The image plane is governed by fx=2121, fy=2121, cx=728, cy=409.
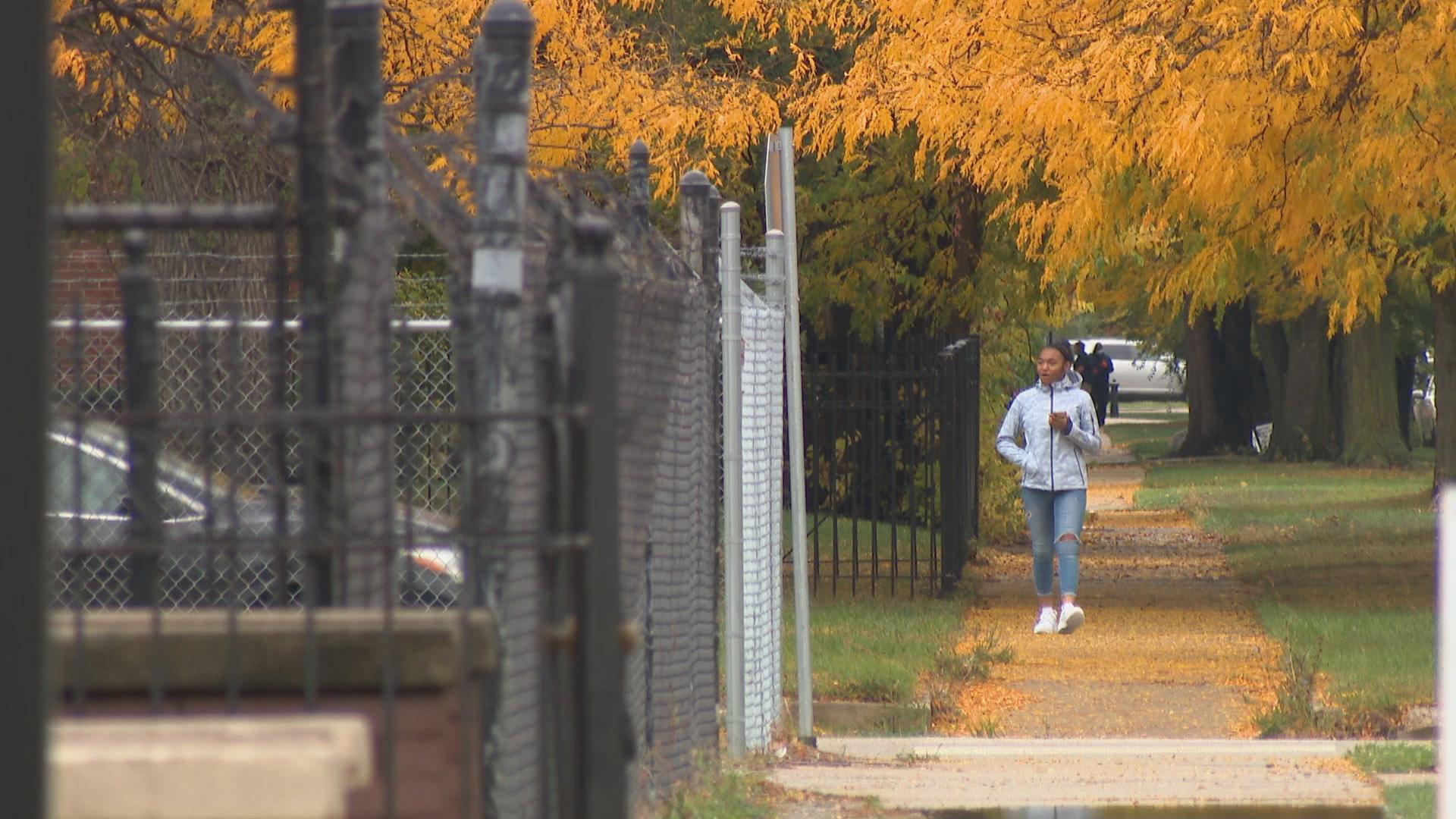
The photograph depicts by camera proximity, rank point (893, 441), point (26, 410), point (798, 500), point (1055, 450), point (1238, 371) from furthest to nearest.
Answer: point (1238, 371)
point (893, 441)
point (1055, 450)
point (798, 500)
point (26, 410)

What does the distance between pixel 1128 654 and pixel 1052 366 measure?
1913 mm

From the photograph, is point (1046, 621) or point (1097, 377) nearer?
point (1046, 621)

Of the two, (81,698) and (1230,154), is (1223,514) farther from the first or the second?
(81,698)

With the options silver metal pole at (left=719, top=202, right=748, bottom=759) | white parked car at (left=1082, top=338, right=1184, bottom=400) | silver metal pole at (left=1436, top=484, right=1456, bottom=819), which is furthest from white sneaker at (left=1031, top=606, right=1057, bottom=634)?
white parked car at (left=1082, top=338, right=1184, bottom=400)

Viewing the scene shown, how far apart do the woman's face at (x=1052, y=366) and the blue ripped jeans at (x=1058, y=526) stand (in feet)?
2.24

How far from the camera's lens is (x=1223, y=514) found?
24.7 meters

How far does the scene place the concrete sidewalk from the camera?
805 centimetres

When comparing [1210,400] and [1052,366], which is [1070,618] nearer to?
[1052,366]

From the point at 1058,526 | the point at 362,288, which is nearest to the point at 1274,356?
the point at 1058,526

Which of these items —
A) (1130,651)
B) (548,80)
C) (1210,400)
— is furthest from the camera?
(1210,400)

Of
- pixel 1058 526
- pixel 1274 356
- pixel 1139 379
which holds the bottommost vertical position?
pixel 1058 526

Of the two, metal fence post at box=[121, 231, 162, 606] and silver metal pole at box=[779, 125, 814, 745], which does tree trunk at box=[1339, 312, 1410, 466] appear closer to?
silver metal pole at box=[779, 125, 814, 745]

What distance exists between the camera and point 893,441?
584 inches

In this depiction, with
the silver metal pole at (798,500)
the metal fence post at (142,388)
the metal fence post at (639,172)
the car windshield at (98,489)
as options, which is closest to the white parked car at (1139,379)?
the silver metal pole at (798,500)
